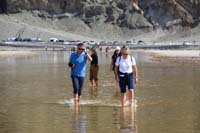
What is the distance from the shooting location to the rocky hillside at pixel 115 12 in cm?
13984

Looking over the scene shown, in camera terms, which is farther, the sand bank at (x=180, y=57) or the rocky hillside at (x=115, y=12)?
the rocky hillside at (x=115, y=12)

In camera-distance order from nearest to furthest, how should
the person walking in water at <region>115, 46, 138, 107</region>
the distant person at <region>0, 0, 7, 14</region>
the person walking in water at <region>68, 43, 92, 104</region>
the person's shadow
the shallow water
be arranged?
the person's shadow, the shallow water, the person walking in water at <region>115, 46, 138, 107</region>, the person walking in water at <region>68, 43, 92, 104</region>, the distant person at <region>0, 0, 7, 14</region>

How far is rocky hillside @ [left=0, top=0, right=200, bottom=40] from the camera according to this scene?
140 metres

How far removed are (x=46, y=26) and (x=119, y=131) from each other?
12574 cm

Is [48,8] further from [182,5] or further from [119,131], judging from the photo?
[119,131]

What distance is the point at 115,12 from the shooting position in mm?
143625

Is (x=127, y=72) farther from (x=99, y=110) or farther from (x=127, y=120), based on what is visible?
(x=127, y=120)

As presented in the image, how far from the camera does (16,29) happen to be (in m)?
126

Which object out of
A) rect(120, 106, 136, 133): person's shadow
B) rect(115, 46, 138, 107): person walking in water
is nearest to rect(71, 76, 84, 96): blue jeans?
rect(115, 46, 138, 107): person walking in water

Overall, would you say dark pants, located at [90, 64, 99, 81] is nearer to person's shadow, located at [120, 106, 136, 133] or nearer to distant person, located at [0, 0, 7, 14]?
person's shadow, located at [120, 106, 136, 133]

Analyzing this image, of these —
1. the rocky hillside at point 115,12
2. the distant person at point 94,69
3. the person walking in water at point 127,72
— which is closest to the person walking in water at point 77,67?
the person walking in water at point 127,72

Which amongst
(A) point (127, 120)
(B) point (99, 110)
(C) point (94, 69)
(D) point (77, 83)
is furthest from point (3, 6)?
(A) point (127, 120)

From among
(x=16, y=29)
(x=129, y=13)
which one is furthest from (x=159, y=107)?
(x=129, y=13)

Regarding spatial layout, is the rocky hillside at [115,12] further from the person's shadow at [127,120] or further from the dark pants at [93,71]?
the person's shadow at [127,120]
